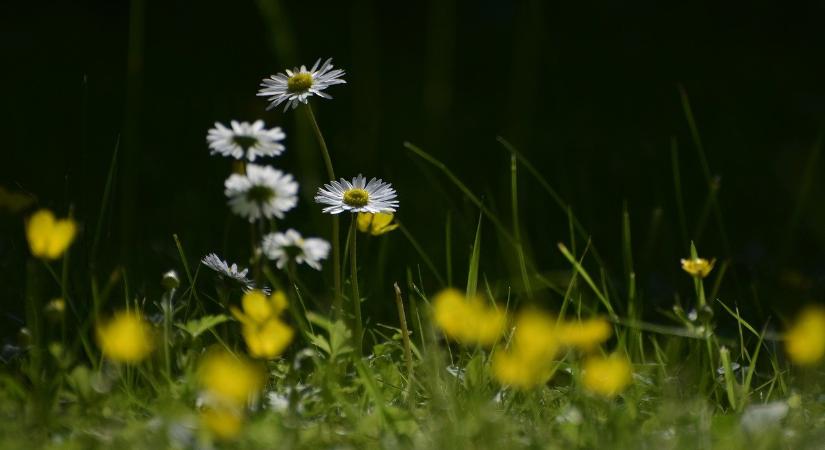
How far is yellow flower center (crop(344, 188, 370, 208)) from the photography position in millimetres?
1256

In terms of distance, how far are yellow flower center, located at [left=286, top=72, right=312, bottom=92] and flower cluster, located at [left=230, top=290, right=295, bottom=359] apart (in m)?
0.29

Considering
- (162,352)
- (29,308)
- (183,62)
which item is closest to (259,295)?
(162,352)

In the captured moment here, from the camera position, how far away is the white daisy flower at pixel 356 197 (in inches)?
48.6

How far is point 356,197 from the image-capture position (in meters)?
1.26

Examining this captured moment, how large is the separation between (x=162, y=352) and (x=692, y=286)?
3.62 feet

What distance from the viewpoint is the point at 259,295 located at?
3.62 ft

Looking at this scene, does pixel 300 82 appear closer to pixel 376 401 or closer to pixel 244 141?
pixel 244 141

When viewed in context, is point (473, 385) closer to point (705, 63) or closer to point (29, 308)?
point (29, 308)

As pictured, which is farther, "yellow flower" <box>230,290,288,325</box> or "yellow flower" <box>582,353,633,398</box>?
"yellow flower" <box>230,290,288,325</box>

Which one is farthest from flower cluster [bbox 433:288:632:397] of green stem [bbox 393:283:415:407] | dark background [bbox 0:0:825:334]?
dark background [bbox 0:0:825:334]

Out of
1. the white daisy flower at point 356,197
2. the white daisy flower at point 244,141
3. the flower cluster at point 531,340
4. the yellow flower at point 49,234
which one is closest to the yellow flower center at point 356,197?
the white daisy flower at point 356,197

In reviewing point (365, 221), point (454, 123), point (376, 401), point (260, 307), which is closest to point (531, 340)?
point (376, 401)

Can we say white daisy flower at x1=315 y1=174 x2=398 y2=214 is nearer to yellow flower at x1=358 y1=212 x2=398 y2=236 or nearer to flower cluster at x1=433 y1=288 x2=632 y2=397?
yellow flower at x1=358 y1=212 x2=398 y2=236

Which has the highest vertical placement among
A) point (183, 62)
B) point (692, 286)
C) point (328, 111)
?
point (183, 62)
